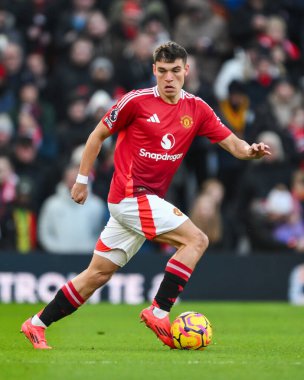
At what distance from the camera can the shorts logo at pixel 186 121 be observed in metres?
10.2

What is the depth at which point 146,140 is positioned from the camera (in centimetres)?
1006

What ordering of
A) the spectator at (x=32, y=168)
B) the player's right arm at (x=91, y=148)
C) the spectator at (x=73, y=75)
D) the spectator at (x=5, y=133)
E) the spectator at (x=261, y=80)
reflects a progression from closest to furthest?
the player's right arm at (x=91, y=148), the spectator at (x=32, y=168), the spectator at (x=5, y=133), the spectator at (x=73, y=75), the spectator at (x=261, y=80)

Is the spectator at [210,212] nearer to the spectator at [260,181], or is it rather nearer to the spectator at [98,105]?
the spectator at [260,181]

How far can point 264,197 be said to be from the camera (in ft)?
57.8

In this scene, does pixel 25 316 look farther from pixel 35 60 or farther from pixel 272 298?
pixel 35 60

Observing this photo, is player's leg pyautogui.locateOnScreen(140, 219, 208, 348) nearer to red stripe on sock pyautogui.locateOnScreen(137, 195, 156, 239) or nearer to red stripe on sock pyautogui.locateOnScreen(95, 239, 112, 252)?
red stripe on sock pyautogui.locateOnScreen(137, 195, 156, 239)

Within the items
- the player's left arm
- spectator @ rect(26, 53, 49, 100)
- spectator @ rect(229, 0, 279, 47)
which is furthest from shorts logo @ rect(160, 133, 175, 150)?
spectator @ rect(229, 0, 279, 47)

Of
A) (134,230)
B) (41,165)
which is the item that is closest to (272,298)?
(41,165)

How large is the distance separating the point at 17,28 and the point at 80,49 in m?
1.83

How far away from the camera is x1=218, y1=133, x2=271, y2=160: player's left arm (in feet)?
32.5

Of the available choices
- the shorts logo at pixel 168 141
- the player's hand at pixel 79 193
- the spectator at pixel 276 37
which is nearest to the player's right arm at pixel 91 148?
the player's hand at pixel 79 193

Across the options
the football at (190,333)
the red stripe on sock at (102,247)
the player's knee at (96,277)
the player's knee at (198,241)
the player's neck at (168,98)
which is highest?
the player's neck at (168,98)

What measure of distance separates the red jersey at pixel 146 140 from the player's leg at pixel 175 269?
479 mm

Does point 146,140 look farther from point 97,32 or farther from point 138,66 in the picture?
point 97,32
